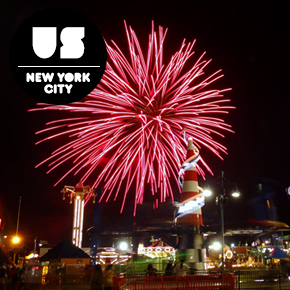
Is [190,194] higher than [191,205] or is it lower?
higher

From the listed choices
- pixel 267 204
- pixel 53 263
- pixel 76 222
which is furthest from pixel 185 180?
pixel 267 204

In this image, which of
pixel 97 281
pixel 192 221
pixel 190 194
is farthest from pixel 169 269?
pixel 97 281

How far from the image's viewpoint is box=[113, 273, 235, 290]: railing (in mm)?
16000

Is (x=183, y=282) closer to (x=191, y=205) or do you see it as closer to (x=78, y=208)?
(x=191, y=205)

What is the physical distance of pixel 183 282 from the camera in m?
16.0

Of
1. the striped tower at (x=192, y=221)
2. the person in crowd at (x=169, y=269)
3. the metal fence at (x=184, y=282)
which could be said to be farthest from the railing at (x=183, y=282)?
the striped tower at (x=192, y=221)

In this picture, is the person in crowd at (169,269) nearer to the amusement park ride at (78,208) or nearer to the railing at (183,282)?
the railing at (183,282)

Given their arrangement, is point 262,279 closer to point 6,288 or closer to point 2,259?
point 6,288

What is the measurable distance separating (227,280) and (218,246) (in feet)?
81.2

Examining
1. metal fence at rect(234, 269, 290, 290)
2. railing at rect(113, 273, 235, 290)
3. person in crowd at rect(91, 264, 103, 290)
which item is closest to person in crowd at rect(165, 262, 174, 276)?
railing at rect(113, 273, 235, 290)

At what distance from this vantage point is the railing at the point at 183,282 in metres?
16.0

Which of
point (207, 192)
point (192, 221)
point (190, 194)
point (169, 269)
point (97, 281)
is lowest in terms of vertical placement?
point (97, 281)

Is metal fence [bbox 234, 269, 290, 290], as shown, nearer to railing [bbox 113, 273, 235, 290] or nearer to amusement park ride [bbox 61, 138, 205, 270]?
railing [bbox 113, 273, 235, 290]

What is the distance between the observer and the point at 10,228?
223 ft
